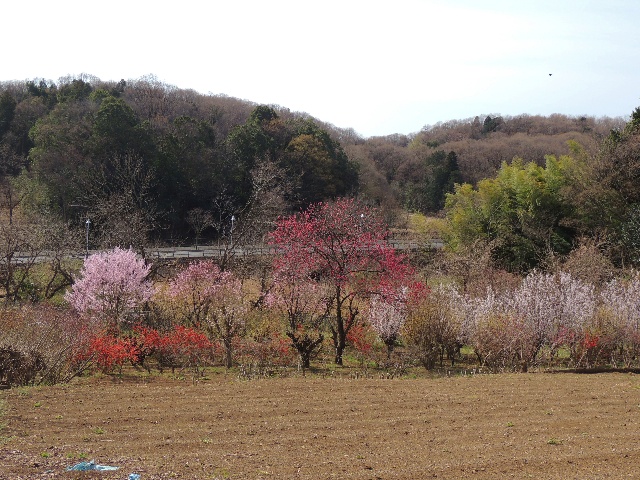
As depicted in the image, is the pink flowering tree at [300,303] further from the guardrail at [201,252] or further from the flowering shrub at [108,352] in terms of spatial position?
the flowering shrub at [108,352]

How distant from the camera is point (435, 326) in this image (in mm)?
17500

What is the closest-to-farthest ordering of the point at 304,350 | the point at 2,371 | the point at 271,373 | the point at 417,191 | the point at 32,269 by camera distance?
the point at 2,371 → the point at 271,373 → the point at 304,350 → the point at 32,269 → the point at 417,191

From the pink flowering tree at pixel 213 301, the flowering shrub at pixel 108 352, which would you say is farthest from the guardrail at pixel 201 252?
the flowering shrub at pixel 108 352

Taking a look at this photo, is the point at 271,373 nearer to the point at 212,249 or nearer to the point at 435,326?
the point at 435,326

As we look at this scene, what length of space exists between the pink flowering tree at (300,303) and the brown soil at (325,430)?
4024 mm

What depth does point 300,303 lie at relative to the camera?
19.2m

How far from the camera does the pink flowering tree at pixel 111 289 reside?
1920 cm

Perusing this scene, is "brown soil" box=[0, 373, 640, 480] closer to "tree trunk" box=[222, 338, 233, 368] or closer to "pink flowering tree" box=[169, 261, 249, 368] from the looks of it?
"tree trunk" box=[222, 338, 233, 368]

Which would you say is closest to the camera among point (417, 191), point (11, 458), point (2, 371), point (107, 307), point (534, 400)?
point (11, 458)

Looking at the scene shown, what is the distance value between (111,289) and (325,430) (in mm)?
11673

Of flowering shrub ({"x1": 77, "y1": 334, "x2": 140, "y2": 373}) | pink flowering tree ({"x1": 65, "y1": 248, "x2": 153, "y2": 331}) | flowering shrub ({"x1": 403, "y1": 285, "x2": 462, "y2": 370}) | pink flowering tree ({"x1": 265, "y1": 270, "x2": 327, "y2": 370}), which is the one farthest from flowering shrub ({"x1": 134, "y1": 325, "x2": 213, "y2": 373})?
flowering shrub ({"x1": 403, "y1": 285, "x2": 462, "y2": 370})

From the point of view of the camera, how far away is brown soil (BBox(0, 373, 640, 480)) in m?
8.05

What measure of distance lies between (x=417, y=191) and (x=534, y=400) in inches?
1738

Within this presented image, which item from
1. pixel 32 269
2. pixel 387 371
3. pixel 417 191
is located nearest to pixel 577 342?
pixel 387 371
